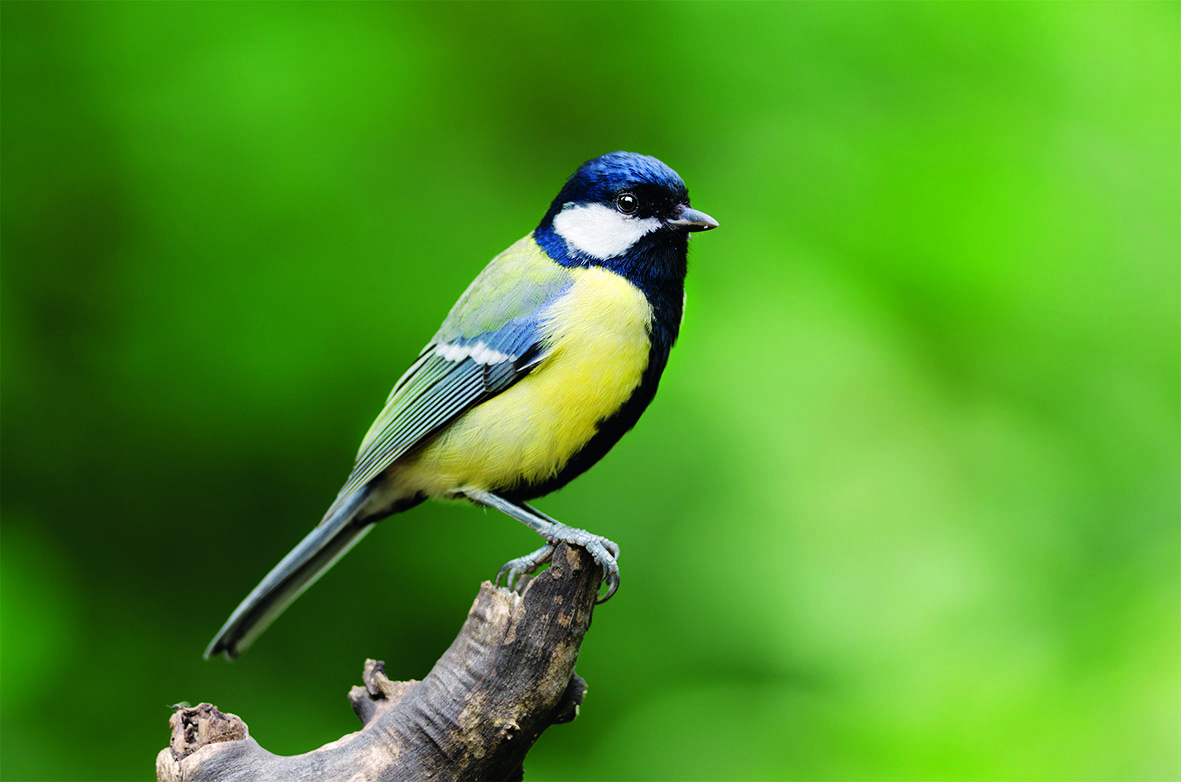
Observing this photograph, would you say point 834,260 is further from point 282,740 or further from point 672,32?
point 282,740

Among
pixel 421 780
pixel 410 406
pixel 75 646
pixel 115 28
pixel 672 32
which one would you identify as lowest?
pixel 75 646

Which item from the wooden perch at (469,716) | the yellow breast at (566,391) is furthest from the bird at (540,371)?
the wooden perch at (469,716)

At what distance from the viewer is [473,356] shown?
104 inches

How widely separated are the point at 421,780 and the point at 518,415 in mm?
855

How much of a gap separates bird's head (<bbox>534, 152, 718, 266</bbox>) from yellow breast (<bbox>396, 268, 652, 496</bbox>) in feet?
0.27

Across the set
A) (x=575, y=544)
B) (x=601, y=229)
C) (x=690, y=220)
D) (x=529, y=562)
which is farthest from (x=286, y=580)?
(x=690, y=220)

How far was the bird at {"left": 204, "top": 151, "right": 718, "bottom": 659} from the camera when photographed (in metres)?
2.53

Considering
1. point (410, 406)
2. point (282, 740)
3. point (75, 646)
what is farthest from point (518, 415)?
point (75, 646)

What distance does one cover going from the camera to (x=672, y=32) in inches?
144

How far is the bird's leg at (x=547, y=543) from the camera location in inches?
89.3

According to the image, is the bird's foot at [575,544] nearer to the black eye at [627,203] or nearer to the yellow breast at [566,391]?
the yellow breast at [566,391]

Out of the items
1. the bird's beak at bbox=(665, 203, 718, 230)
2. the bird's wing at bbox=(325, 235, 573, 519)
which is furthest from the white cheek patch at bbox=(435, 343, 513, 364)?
the bird's beak at bbox=(665, 203, 718, 230)

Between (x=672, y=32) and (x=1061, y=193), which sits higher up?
(x=672, y=32)

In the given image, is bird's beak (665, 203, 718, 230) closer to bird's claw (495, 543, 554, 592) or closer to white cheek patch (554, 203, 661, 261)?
white cheek patch (554, 203, 661, 261)
